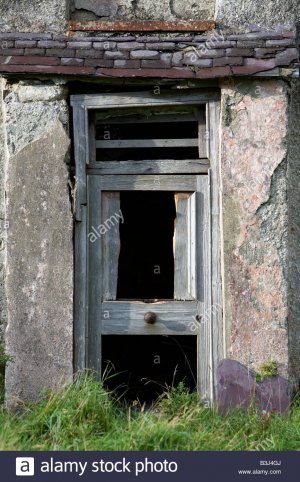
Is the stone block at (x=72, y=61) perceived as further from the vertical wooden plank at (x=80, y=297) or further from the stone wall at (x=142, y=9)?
the vertical wooden plank at (x=80, y=297)

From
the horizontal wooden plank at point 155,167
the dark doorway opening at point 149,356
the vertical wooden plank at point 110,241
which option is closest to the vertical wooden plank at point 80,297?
the vertical wooden plank at point 110,241

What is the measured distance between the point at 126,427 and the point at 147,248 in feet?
14.9

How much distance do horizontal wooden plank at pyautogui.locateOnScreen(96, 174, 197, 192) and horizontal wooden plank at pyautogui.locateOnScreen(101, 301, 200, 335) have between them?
102 centimetres

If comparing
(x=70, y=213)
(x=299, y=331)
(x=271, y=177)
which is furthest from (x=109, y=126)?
Answer: (x=299, y=331)

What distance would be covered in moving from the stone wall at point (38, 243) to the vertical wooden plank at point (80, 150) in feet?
0.39

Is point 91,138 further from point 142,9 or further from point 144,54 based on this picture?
point 142,9

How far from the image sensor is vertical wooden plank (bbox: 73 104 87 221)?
20.8 feet

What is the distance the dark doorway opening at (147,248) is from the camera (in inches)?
374

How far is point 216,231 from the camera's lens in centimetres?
638

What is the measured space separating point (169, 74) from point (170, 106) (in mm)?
347

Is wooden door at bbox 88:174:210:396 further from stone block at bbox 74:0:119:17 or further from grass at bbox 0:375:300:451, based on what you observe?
stone block at bbox 74:0:119:17
